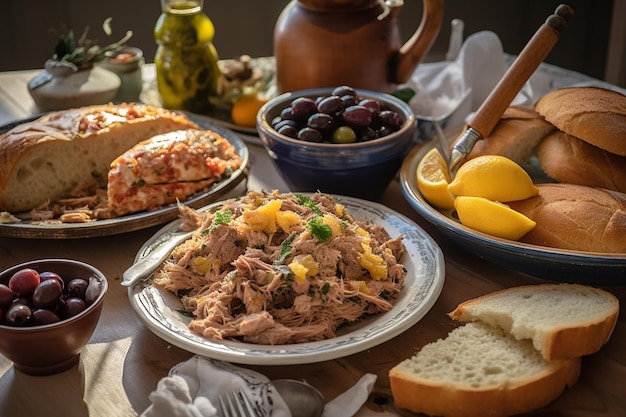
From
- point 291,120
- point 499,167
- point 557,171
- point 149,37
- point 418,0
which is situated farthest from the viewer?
point 418,0

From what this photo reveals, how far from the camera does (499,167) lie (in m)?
1.84

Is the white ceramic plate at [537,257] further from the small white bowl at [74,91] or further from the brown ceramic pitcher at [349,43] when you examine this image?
the small white bowl at [74,91]

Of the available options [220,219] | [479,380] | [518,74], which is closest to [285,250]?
[220,219]

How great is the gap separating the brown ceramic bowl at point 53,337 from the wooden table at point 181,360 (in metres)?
0.02

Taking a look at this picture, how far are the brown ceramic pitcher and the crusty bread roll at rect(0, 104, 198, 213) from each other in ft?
1.72

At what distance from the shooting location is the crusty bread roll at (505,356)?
51.6 inches

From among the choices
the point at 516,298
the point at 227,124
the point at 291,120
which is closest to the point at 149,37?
the point at 227,124

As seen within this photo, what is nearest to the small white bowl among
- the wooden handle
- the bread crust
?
the wooden handle

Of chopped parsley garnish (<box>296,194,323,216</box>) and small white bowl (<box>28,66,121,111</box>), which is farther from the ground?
chopped parsley garnish (<box>296,194,323,216</box>)

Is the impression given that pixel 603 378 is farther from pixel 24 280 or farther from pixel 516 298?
pixel 24 280

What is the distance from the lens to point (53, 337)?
1.38 meters

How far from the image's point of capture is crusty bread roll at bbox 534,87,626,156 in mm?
1901

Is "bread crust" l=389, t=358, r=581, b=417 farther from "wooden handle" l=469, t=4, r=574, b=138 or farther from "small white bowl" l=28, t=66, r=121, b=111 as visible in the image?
"small white bowl" l=28, t=66, r=121, b=111

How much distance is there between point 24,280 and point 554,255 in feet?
3.89
